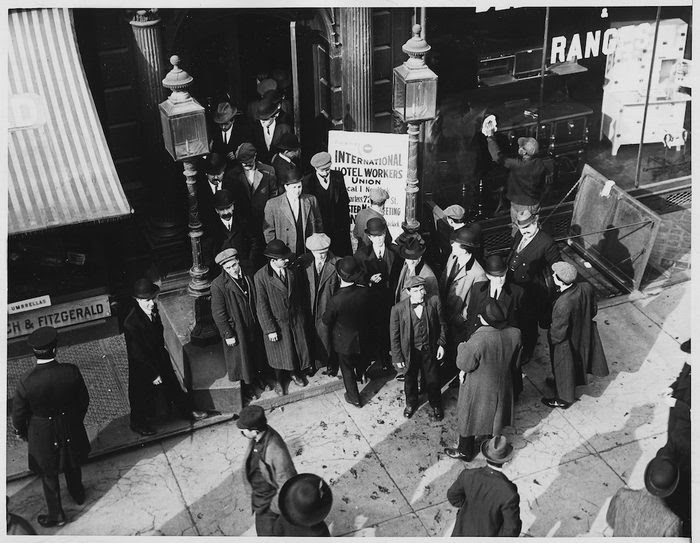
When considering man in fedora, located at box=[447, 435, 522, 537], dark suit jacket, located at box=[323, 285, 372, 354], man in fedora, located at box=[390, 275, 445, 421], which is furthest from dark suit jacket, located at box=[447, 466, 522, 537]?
dark suit jacket, located at box=[323, 285, 372, 354]

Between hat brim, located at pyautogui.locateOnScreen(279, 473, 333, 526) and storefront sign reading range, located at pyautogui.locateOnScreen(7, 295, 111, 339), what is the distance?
4.45m

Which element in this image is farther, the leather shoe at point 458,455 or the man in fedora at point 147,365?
the leather shoe at point 458,455

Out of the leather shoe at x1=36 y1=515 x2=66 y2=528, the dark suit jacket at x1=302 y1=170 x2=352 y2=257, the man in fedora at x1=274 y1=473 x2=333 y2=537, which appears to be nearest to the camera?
the man in fedora at x1=274 y1=473 x2=333 y2=537

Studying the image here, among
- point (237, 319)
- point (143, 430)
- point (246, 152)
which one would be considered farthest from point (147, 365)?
point (246, 152)

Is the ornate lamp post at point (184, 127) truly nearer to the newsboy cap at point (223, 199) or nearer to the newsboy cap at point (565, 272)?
the newsboy cap at point (223, 199)

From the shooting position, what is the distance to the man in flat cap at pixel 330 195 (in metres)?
10.4

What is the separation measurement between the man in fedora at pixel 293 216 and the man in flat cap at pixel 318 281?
800 millimetres

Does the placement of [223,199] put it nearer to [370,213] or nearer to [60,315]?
[370,213]

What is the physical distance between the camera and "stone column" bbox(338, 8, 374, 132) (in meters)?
11.0

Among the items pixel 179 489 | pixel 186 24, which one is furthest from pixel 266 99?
pixel 179 489

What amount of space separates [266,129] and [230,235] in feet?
5.57

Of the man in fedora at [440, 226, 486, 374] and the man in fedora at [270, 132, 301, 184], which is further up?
the man in fedora at [270, 132, 301, 184]

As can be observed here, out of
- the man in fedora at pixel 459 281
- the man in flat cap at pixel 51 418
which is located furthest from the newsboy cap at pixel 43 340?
the man in fedora at pixel 459 281

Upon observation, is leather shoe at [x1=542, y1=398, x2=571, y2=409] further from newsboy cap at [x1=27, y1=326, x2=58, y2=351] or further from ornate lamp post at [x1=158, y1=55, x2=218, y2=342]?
newsboy cap at [x1=27, y1=326, x2=58, y2=351]
